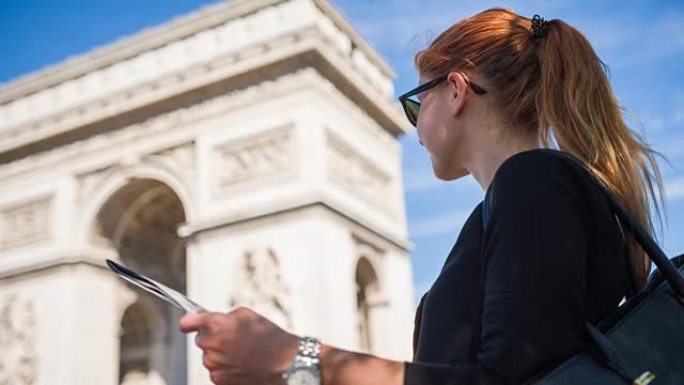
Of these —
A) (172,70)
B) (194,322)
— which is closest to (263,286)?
(172,70)

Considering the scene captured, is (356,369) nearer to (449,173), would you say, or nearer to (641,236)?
(641,236)

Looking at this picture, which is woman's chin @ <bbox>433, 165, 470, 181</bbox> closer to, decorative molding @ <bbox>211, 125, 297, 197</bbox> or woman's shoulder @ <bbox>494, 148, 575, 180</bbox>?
woman's shoulder @ <bbox>494, 148, 575, 180</bbox>

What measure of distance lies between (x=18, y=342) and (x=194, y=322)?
1270 centimetres

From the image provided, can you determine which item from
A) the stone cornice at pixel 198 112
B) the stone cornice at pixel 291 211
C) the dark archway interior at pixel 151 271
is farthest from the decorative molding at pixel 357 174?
the dark archway interior at pixel 151 271

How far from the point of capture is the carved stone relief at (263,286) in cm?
989

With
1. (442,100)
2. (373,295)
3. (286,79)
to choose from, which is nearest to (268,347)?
(442,100)

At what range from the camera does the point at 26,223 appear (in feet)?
42.4

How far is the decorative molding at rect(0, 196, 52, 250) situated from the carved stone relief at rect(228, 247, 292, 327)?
4164mm

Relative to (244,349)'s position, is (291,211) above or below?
above

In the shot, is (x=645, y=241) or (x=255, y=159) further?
(x=255, y=159)

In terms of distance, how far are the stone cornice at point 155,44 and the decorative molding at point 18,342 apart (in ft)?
12.8

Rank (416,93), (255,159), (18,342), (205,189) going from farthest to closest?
(18,342)
(205,189)
(255,159)
(416,93)

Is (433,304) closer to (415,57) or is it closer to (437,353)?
(437,353)

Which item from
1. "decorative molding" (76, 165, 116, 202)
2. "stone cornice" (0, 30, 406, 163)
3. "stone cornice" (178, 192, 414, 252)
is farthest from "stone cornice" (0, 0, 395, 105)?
"stone cornice" (178, 192, 414, 252)
